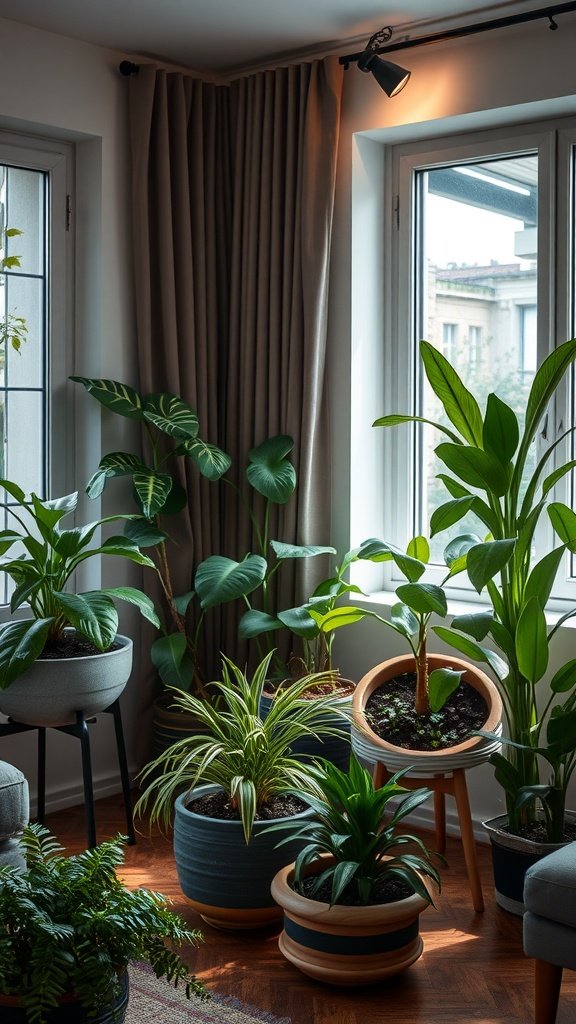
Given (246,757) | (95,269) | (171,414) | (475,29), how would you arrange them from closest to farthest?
(246,757) → (475,29) → (171,414) → (95,269)

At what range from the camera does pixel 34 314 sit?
13.1ft

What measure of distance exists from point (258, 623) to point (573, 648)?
3.48ft

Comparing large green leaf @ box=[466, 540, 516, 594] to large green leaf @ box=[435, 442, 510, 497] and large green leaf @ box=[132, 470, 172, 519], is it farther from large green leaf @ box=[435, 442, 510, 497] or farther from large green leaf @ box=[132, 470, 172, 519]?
large green leaf @ box=[132, 470, 172, 519]

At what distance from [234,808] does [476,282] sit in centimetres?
211

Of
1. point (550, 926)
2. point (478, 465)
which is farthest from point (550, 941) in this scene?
point (478, 465)

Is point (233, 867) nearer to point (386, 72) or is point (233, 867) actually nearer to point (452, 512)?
point (452, 512)

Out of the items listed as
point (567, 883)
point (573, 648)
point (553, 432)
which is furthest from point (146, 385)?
point (567, 883)

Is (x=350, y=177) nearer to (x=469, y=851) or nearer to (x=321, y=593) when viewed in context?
(x=321, y=593)

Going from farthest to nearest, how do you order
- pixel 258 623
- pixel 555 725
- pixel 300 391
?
pixel 300 391
pixel 258 623
pixel 555 725

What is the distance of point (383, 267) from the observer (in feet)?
13.6

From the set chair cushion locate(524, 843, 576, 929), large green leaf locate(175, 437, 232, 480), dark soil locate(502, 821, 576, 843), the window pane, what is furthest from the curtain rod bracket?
chair cushion locate(524, 843, 576, 929)

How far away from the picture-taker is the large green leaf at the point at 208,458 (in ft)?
12.5

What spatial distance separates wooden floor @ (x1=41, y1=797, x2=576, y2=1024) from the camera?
101 inches

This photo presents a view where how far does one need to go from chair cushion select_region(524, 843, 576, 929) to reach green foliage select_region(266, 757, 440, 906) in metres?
0.29
